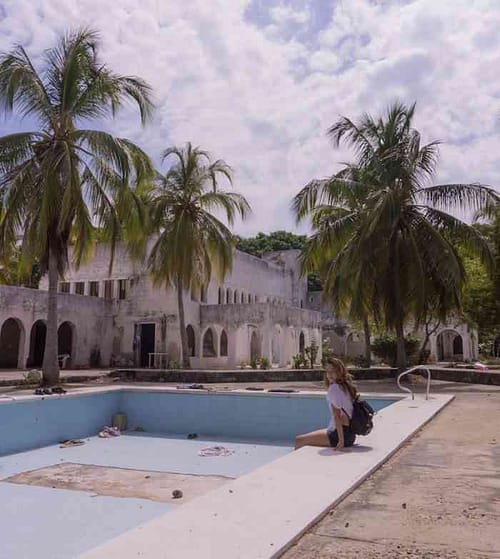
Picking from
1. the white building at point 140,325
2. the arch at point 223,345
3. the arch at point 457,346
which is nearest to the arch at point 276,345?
the white building at point 140,325

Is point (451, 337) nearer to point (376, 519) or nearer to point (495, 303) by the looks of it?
point (495, 303)

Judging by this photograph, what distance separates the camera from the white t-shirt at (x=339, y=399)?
5.66 m

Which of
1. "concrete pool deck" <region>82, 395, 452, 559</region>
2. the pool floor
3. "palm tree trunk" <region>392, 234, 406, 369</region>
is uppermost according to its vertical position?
"palm tree trunk" <region>392, 234, 406, 369</region>

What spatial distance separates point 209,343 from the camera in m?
29.9

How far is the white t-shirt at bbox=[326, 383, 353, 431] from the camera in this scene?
566 centimetres

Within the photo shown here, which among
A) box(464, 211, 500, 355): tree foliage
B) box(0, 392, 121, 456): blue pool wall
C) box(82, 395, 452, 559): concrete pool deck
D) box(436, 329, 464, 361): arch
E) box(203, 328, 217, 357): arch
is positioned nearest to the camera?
box(82, 395, 452, 559): concrete pool deck

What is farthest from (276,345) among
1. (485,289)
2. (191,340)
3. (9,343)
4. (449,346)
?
(449,346)

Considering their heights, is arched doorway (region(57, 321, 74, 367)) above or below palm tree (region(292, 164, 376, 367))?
below

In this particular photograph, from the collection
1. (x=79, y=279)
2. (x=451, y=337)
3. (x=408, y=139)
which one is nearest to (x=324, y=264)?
(x=408, y=139)

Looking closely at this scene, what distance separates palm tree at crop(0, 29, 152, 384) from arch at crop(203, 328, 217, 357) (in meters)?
14.9

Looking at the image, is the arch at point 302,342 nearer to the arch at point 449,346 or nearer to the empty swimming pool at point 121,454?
the arch at point 449,346

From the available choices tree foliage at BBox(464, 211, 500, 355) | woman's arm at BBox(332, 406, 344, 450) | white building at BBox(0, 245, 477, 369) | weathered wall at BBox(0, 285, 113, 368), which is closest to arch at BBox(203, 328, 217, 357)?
white building at BBox(0, 245, 477, 369)

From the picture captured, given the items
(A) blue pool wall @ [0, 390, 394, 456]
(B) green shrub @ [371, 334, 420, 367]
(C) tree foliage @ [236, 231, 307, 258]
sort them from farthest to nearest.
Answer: (C) tree foliage @ [236, 231, 307, 258], (B) green shrub @ [371, 334, 420, 367], (A) blue pool wall @ [0, 390, 394, 456]

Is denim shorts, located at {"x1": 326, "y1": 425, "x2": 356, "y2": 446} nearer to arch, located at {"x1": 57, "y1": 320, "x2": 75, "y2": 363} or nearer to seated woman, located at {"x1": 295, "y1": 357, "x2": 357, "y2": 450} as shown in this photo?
seated woman, located at {"x1": 295, "y1": 357, "x2": 357, "y2": 450}
